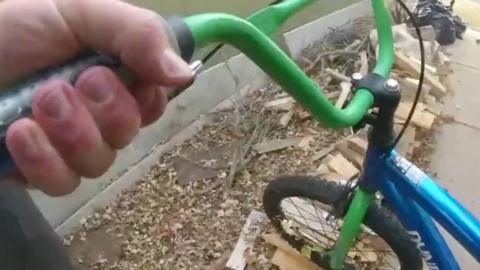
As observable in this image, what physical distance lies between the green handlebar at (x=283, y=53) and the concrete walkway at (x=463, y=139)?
839 mm

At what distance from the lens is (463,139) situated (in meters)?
2.02

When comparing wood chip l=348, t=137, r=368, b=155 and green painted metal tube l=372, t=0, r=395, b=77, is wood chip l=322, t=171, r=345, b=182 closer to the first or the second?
wood chip l=348, t=137, r=368, b=155

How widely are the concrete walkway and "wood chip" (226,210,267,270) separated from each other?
1.66 ft

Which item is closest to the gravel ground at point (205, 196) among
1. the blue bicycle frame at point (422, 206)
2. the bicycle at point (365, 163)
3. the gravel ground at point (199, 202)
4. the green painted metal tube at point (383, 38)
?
the gravel ground at point (199, 202)

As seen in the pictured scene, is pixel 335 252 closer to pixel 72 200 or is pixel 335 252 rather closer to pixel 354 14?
pixel 72 200

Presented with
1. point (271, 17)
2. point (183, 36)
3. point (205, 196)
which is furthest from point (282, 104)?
point (183, 36)

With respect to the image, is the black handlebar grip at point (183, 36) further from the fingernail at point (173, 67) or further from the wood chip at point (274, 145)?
the wood chip at point (274, 145)

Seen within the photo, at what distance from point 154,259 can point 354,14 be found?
1.34 metres

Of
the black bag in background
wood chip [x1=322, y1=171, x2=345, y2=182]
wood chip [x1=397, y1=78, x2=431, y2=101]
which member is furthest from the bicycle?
the black bag in background

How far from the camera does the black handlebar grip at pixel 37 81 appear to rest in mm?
408

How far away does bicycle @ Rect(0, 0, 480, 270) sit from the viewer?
19.5 inches

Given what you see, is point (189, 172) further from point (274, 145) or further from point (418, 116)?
point (418, 116)

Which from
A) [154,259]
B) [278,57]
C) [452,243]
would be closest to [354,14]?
[452,243]

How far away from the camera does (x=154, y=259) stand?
5.27 ft
